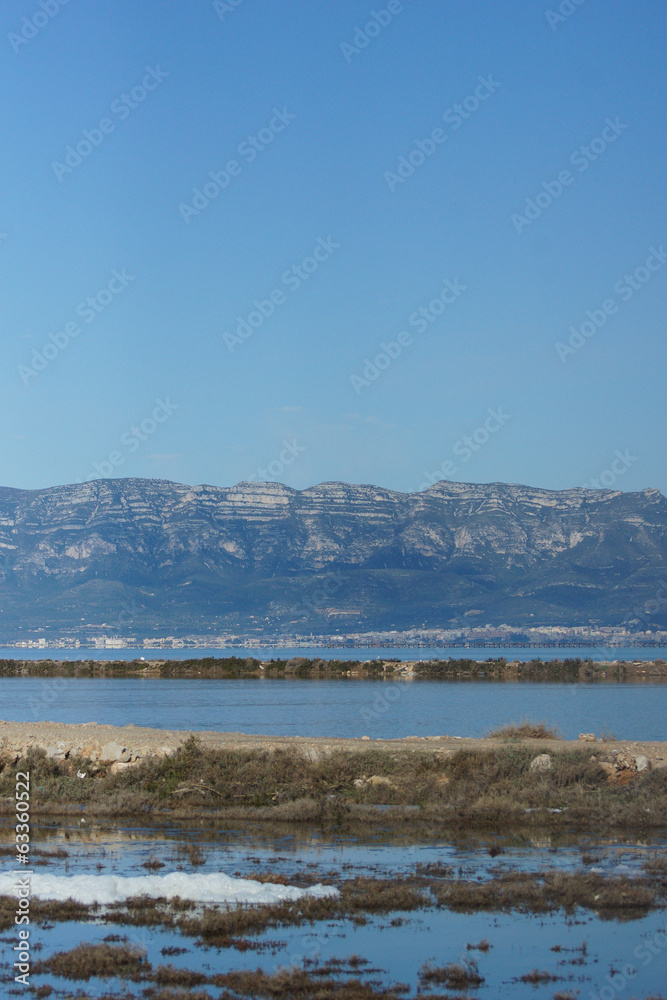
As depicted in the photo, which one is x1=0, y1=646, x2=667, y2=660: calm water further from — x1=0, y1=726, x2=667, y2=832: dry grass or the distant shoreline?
x1=0, y1=726, x2=667, y2=832: dry grass

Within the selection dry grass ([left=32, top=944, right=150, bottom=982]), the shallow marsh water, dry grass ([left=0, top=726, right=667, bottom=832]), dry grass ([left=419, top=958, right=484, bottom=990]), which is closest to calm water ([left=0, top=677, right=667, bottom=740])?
dry grass ([left=0, top=726, right=667, bottom=832])

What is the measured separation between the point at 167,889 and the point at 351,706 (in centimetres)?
3737

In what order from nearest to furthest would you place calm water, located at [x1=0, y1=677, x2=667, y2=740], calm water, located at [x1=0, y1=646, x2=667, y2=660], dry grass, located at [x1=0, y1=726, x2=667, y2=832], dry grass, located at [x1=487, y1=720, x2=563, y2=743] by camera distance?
dry grass, located at [x1=0, y1=726, x2=667, y2=832]
dry grass, located at [x1=487, y1=720, x2=563, y2=743]
calm water, located at [x1=0, y1=677, x2=667, y2=740]
calm water, located at [x1=0, y1=646, x2=667, y2=660]

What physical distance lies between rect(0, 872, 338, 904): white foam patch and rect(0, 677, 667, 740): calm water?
19.9m

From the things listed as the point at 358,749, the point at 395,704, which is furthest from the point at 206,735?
the point at 395,704

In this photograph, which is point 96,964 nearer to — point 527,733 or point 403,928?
point 403,928

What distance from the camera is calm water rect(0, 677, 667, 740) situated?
3775 centimetres

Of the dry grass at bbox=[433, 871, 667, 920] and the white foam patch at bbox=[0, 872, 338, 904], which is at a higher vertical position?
the white foam patch at bbox=[0, 872, 338, 904]

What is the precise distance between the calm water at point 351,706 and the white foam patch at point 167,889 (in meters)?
19.9

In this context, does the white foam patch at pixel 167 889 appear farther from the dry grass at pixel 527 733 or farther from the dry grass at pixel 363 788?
the dry grass at pixel 527 733

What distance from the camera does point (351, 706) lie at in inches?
1984

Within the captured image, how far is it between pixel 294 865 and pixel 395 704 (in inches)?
1434

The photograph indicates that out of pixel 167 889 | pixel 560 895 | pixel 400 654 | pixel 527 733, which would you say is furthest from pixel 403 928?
pixel 400 654

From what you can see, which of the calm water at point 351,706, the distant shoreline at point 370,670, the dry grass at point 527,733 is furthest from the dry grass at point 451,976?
the distant shoreline at point 370,670
